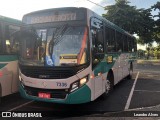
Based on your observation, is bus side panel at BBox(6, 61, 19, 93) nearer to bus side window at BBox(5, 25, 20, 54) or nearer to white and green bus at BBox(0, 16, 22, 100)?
white and green bus at BBox(0, 16, 22, 100)

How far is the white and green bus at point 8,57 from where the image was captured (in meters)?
8.49

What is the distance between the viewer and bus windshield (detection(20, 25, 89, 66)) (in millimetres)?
7594

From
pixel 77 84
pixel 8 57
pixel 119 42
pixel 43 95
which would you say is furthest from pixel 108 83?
pixel 8 57

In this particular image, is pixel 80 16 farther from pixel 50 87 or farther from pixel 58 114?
pixel 58 114

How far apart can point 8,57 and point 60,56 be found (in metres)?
2.08

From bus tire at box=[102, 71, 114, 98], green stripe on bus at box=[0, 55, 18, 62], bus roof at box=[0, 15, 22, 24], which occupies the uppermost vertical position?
bus roof at box=[0, 15, 22, 24]

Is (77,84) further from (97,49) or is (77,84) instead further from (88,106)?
(88,106)

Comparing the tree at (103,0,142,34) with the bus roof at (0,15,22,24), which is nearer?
the bus roof at (0,15,22,24)

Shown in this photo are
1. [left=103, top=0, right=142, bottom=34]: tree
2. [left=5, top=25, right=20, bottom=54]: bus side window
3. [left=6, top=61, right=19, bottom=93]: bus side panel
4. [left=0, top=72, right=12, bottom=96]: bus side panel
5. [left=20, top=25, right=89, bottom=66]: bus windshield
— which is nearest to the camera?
[left=20, top=25, right=89, bottom=66]: bus windshield

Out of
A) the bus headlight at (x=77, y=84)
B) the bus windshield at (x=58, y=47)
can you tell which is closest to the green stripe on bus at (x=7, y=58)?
the bus windshield at (x=58, y=47)

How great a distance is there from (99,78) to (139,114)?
1.75 meters

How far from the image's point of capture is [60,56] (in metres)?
7.61

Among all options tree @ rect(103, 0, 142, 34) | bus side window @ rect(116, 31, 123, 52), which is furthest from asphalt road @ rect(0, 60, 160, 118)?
tree @ rect(103, 0, 142, 34)

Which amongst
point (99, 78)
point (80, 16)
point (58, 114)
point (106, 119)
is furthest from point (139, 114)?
point (80, 16)
